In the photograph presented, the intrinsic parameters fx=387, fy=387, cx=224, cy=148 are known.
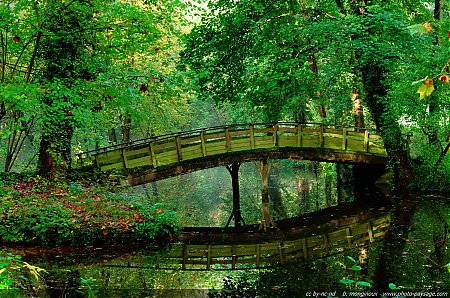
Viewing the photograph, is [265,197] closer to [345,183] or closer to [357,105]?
[357,105]

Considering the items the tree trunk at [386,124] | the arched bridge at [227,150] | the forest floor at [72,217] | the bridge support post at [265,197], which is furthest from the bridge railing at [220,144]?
the forest floor at [72,217]

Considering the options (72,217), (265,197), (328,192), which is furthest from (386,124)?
(72,217)

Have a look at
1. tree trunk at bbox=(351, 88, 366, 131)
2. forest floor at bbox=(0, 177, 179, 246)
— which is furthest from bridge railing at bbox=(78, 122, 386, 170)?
forest floor at bbox=(0, 177, 179, 246)

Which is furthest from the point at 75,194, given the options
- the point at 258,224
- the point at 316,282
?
the point at 316,282

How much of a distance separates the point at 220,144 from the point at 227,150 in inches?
15.3

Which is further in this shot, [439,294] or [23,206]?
[23,206]

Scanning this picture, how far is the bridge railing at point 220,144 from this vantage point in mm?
15172

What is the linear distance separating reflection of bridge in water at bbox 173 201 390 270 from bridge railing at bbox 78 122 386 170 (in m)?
3.35

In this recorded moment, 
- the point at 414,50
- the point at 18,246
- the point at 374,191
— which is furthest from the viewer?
the point at 374,191

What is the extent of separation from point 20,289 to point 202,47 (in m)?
10.8

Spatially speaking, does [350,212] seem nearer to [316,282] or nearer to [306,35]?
[306,35]

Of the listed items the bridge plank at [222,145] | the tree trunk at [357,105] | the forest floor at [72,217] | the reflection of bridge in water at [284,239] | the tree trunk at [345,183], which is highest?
the tree trunk at [357,105]

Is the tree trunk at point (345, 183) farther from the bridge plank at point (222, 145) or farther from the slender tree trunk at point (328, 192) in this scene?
the bridge plank at point (222, 145)

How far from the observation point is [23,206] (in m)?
10.0
